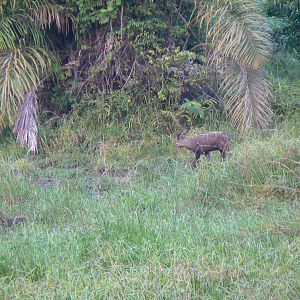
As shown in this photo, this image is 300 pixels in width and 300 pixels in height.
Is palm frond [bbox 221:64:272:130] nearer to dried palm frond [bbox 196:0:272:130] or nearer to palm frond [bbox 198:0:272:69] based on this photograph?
dried palm frond [bbox 196:0:272:130]

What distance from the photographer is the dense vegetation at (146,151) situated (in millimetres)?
6141

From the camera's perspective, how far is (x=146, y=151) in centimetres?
1080

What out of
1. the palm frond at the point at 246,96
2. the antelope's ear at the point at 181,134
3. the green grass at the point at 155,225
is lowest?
the antelope's ear at the point at 181,134

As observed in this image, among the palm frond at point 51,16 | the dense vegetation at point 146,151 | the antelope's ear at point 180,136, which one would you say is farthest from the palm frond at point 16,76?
the antelope's ear at point 180,136

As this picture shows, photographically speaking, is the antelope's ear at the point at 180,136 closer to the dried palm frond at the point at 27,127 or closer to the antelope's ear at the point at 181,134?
the antelope's ear at the point at 181,134

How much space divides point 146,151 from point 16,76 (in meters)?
2.10

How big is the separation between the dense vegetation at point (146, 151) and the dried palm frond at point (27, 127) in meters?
0.02

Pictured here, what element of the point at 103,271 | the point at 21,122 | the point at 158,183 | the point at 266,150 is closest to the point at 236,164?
the point at 266,150

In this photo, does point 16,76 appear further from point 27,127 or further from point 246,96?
point 246,96

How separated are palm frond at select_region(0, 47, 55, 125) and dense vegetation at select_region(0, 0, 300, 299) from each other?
23 mm

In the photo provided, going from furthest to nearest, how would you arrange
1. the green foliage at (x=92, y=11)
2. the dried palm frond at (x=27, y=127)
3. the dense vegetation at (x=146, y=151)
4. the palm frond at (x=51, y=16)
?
the green foliage at (x=92, y=11) < the palm frond at (x=51, y=16) < the dried palm frond at (x=27, y=127) < the dense vegetation at (x=146, y=151)

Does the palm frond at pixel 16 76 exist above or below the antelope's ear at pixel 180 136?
above

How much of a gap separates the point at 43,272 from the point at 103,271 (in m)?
0.51

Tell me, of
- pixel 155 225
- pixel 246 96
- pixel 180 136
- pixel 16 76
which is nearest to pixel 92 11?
pixel 16 76
